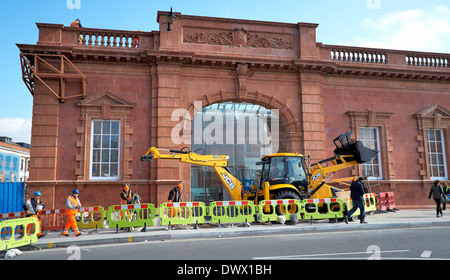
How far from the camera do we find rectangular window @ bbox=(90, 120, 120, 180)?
49.7 ft

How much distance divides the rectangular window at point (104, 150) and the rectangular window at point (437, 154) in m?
16.5

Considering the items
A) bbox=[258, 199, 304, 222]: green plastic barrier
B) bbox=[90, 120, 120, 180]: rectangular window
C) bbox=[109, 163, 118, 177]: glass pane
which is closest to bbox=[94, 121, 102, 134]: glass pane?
bbox=[90, 120, 120, 180]: rectangular window

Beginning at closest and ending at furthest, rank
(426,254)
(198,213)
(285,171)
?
(426,254) < (198,213) < (285,171)

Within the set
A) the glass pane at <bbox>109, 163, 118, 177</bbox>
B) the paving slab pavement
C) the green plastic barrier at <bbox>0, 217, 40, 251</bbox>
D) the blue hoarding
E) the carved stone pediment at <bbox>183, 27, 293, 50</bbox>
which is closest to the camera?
the green plastic barrier at <bbox>0, 217, 40, 251</bbox>

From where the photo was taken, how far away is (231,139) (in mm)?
22328

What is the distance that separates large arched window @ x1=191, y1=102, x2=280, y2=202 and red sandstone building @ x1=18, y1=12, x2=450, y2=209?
458 cm

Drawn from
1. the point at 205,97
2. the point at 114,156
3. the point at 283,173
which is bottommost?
the point at 283,173

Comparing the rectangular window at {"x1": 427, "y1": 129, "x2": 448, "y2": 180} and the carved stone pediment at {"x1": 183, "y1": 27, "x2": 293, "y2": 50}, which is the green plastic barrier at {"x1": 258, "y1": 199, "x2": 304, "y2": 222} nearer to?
the carved stone pediment at {"x1": 183, "y1": 27, "x2": 293, "y2": 50}

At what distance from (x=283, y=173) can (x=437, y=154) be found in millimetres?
11360

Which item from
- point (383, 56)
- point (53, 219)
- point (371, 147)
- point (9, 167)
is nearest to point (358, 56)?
point (383, 56)

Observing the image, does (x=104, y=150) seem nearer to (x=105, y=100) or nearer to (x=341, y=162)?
(x=105, y=100)

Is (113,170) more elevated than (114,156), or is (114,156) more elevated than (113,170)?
(114,156)

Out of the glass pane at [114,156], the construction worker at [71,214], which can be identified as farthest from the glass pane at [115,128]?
the construction worker at [71,214]

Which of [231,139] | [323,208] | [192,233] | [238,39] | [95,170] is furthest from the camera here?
[231,139]
